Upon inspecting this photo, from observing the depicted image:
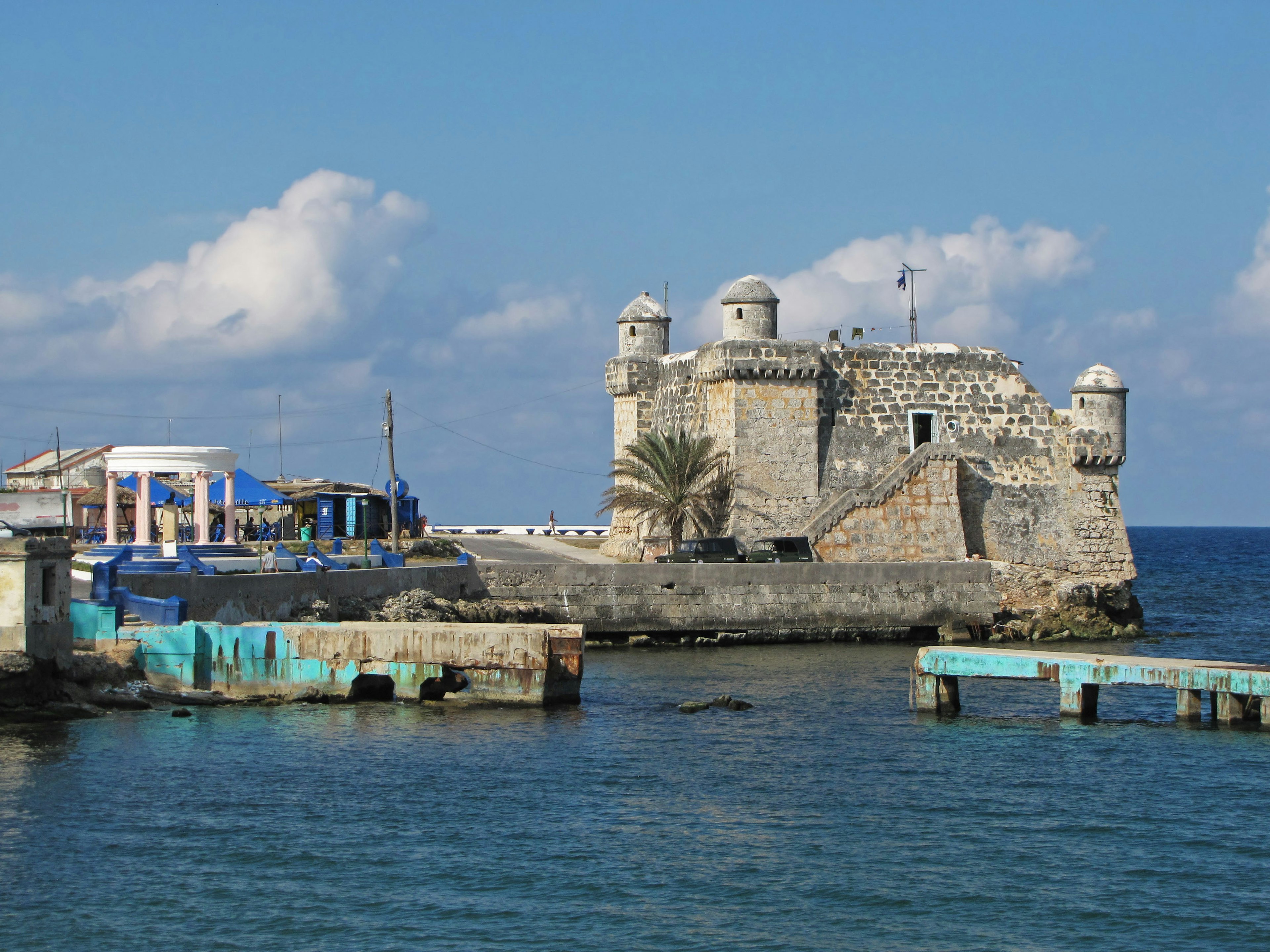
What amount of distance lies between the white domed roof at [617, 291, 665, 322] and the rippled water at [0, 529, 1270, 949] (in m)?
20.6

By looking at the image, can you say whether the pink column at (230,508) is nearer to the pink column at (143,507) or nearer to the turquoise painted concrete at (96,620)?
the pink column at (143,507)

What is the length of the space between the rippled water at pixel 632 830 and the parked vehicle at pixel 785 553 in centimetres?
1127

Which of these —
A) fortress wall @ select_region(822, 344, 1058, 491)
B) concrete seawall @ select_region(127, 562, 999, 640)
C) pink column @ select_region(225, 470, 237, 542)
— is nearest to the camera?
pink column @ select_region(225, 470, 237, 542)

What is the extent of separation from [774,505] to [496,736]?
1855 cm

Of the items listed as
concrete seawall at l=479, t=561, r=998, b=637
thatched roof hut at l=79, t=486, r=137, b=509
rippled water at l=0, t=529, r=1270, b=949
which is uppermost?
thatched roof hut at l=79, t=486, r=137, b=509

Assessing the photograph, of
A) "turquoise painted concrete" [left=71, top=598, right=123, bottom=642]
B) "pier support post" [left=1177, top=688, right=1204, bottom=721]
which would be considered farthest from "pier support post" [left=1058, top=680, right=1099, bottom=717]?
"turquoise painted concrete" [left=71, top=598, right=123, bottom=642]

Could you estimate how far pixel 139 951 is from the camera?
1191 centimetres

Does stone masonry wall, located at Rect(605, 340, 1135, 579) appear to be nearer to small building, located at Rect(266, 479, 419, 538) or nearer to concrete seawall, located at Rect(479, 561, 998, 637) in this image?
concrete seawall, located at Rect(479, 561, 998, 637)

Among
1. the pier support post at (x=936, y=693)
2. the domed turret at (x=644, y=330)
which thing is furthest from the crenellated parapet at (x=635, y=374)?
the pier support post at (x=936, y=693)

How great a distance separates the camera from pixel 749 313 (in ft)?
124

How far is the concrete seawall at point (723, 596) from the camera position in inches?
1282

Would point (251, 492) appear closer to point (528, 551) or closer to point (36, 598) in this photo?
point (528, 551)

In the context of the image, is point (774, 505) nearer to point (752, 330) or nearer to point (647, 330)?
point (752, 330)

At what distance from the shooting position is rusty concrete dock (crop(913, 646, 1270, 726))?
20.5 metres
